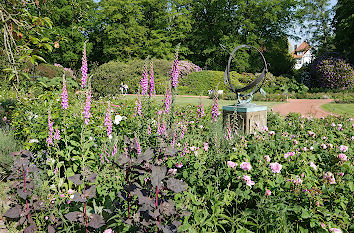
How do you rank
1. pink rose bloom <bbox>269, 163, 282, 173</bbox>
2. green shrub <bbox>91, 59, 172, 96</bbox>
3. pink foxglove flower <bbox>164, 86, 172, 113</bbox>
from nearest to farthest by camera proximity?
pink rose bloom <bbox>269, 163, 282, 173</bbox>, pink foxglove flower <bbox>164, 86, 172, 113</bbox>, green shrub <bbox>91, 59, 172, 96</bbox>

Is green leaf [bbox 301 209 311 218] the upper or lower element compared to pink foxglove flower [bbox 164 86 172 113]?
lower

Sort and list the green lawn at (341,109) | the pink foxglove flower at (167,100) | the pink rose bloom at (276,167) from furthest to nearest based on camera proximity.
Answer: the green lawn at (341,109) → the pink foxglove flower at (167,100) → the pink rose bloom at (276,167)

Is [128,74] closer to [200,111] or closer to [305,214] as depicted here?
[200,111]

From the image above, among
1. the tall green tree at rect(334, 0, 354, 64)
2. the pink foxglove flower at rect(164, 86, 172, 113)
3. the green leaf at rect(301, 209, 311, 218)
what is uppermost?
the tall green tree at rect(334, 0, 354, 64)

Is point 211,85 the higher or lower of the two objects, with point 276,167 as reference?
higher

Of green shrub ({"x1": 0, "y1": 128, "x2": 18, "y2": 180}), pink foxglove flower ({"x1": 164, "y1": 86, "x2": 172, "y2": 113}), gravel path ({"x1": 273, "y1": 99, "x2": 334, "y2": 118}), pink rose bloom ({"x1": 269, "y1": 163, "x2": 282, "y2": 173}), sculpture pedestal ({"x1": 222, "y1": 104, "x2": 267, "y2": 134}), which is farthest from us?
gravel path ({"x1": 273, "y1": 99, "x2": 334, "y2": 118})

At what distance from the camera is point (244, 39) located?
84.6ft

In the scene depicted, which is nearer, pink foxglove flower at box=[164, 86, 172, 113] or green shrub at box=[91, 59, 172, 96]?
pink foxglove flower at box=[164, 86, 172, 113]

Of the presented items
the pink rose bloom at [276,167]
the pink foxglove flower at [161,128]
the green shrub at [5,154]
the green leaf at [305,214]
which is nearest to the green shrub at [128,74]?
the green shrub at [5,154]

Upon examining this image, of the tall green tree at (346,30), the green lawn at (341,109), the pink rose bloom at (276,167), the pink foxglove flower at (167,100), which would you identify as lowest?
the green lawn at (341,109)

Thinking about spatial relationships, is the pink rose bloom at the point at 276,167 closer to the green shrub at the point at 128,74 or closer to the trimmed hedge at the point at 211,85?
the green shrub at the point at 128,74

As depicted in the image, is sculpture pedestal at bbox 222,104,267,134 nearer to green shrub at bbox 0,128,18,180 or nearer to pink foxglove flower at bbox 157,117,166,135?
pink foxglove flower at bbox 157,117,166,135

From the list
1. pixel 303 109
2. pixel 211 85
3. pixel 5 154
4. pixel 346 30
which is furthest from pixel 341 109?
pixel 346 30

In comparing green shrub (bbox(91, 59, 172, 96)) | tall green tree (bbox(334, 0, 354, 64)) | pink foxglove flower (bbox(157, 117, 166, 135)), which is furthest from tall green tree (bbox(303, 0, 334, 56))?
pink foxglove flower (bbox(157, 117, 166, 135))
